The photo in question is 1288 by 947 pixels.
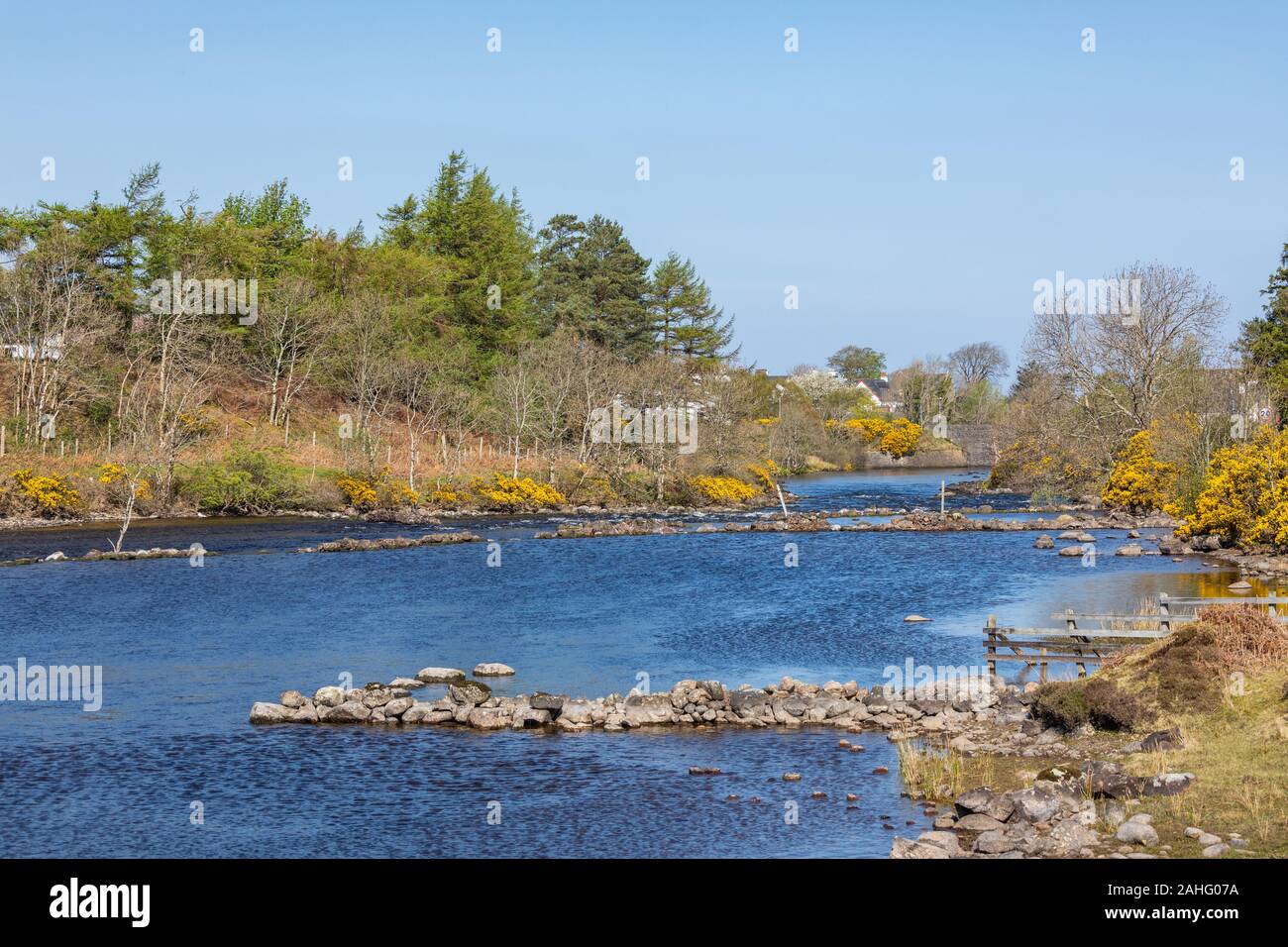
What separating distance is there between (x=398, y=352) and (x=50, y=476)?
28658 millimetres

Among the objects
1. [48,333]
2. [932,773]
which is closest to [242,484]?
[48,333]

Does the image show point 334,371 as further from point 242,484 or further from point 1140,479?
point 1140,479

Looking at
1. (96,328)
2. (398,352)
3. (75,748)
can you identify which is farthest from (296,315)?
(75,748)

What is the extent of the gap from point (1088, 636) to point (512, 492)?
192 feet

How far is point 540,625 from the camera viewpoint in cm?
4450

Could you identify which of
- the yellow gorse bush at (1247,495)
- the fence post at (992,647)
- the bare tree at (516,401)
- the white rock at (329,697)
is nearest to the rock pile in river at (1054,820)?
the fence post at (992,647)

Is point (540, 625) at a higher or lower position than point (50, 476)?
lower

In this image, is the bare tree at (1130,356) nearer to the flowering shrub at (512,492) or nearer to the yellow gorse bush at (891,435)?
the flowering shrub at (512,492)

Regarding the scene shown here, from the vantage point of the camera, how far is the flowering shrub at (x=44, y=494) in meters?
73.8

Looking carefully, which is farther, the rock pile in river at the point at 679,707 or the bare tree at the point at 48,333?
the bare tree at the point at 48,333

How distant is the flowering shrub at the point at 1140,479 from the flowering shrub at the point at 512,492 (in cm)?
3678

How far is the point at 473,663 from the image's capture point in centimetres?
3750
